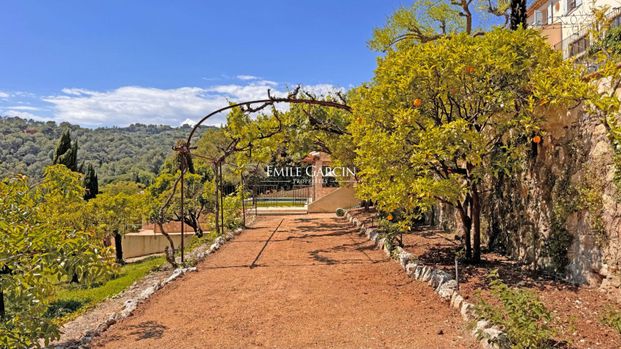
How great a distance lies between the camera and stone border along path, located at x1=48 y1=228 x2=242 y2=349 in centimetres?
488

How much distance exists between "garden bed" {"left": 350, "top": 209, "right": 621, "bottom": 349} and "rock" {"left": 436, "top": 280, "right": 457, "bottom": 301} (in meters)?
0.11

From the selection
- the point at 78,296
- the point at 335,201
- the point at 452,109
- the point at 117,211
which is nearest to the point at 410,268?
the point at 452,109

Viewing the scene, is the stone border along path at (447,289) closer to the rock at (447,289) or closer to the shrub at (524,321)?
the rock at (447,289)

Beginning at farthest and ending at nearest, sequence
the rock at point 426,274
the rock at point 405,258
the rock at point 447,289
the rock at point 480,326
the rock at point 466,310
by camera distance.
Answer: the rock at point 405,258
the rock at point 426,274
the rock at point 447,289
the rock at point 466,310
the rock at point 480,326

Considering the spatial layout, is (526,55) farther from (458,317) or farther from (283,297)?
(283,297)

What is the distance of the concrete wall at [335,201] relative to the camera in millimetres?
19906

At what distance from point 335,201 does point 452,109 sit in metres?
13.3

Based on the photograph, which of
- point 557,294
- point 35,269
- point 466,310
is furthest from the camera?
point 557,294

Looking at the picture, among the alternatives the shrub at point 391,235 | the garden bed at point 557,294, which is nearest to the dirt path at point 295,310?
the shrub at point 391,235

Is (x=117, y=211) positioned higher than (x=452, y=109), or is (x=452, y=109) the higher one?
(x=452, y=109)

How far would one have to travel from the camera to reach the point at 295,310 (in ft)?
18.0

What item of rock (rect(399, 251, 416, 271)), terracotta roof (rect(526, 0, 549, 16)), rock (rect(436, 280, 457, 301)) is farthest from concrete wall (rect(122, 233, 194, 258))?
terracotta roof (rect(526, 0, 549, 16))

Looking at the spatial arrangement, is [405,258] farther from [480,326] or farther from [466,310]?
[480,326]

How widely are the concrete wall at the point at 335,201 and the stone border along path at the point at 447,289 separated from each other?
32.1 feet
